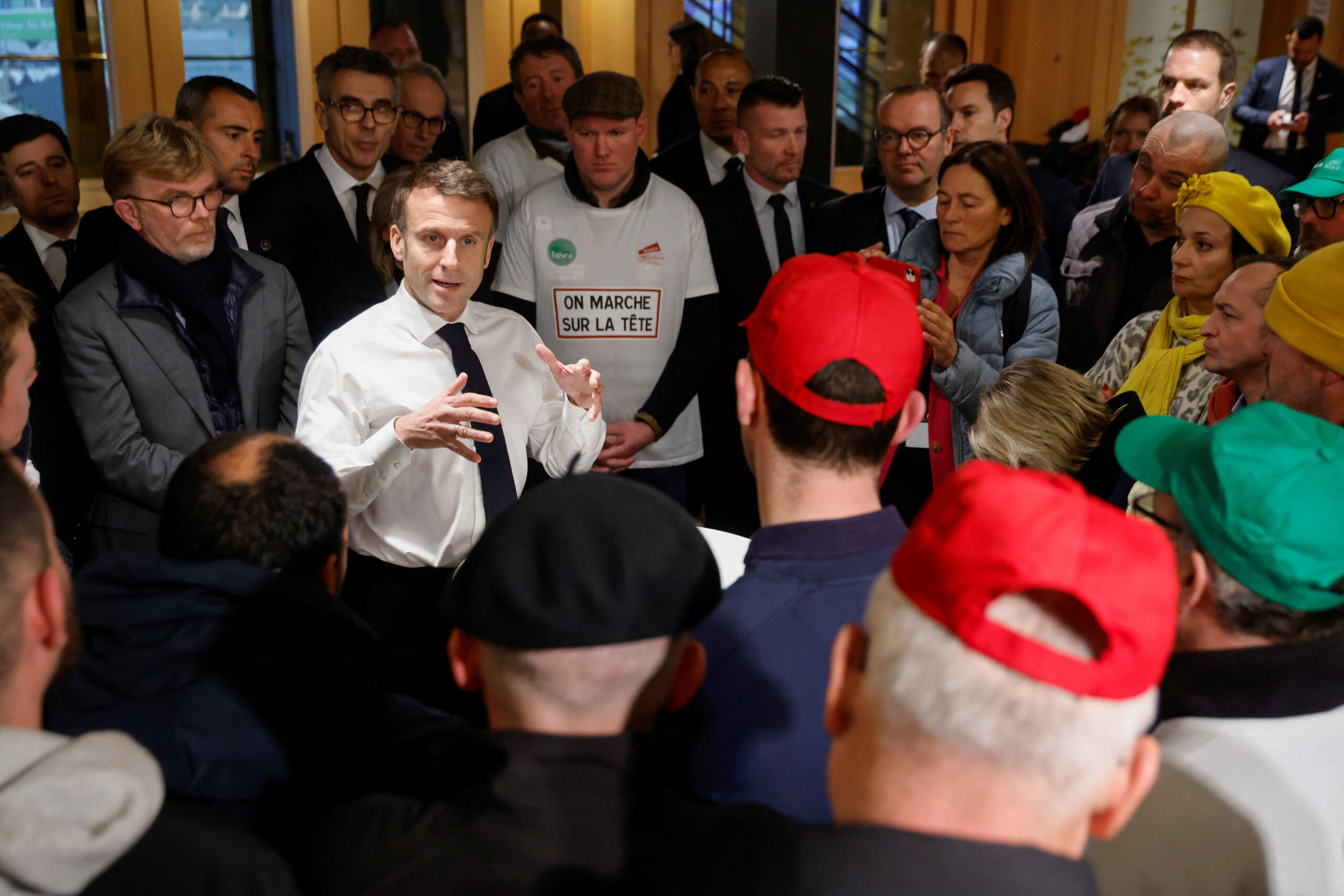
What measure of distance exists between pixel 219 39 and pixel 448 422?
15.4ft

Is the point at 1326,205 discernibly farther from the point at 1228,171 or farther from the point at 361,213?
the point at 361,213

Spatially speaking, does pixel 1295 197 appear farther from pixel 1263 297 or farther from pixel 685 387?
pixel 685 387

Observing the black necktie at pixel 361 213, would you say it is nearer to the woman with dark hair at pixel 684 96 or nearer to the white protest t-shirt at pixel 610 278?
the white protest t-shirt at pixel 610 278

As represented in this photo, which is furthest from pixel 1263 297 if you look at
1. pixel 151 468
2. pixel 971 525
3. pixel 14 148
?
pixel 14 148

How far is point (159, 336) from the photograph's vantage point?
237 centimetres

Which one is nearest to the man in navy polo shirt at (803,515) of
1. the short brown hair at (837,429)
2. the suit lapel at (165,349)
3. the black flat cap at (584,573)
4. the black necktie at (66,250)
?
the short brown hair at (837,429)

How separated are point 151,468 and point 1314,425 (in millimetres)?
2175

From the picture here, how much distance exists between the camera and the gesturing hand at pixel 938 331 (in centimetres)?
246

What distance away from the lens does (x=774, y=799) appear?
3.82ft

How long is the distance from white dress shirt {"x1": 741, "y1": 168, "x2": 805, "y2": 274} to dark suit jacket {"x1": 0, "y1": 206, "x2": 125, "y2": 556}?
1895 millimetres

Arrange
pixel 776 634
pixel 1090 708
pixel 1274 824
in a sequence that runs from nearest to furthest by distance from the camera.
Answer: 1. pixel 1090 708
2. pixel 1274 824
3. pixel 776 634

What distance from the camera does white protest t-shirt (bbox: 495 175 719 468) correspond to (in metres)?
3.02

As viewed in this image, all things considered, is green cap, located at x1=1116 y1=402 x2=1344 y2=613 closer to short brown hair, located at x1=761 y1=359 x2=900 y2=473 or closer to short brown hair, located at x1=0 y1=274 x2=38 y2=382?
short brown hair, located at x1=761 y1=359 x2=900 y2=473

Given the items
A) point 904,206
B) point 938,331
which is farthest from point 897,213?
point 938,331
